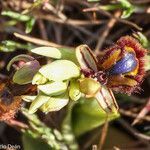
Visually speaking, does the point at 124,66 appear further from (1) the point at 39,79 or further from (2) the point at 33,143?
(2) the point at 33,143

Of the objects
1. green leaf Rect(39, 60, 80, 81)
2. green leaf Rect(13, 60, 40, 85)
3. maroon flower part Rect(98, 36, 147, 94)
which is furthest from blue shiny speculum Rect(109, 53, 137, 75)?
green leaf Rect(13, 60, 40, 85)

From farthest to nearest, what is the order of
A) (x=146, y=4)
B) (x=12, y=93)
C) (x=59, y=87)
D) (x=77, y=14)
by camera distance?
(x=77, y=14) < (x=146, y=4) < (x=12, y=93) < (x=59, y=87)

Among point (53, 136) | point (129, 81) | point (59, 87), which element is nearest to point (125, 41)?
point (129, 81)

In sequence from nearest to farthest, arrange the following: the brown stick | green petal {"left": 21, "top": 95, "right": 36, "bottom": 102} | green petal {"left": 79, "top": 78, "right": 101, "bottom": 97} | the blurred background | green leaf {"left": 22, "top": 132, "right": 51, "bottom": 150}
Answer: green petal {"left": 79, "top": 78, "right": 101, "bottom": 97} < green petal {"left": 21, "top": 95, "right": 36, "bottom": 102} < green leaf {"left": 22, "top": 132, "right": 51, "bottom": 150} < the blurred background < the brown stick

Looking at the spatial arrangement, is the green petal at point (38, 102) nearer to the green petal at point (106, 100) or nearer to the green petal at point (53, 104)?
the green petal at point (53, 104)

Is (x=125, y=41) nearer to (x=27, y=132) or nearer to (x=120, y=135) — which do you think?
(x=27, y=132)

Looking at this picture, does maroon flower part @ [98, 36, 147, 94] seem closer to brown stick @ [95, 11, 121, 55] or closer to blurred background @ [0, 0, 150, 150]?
blurred background @ [0, 0, 150, 150]

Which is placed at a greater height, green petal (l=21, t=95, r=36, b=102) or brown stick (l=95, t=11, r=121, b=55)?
green petal (l=21, t=95, r=36, b=102)
